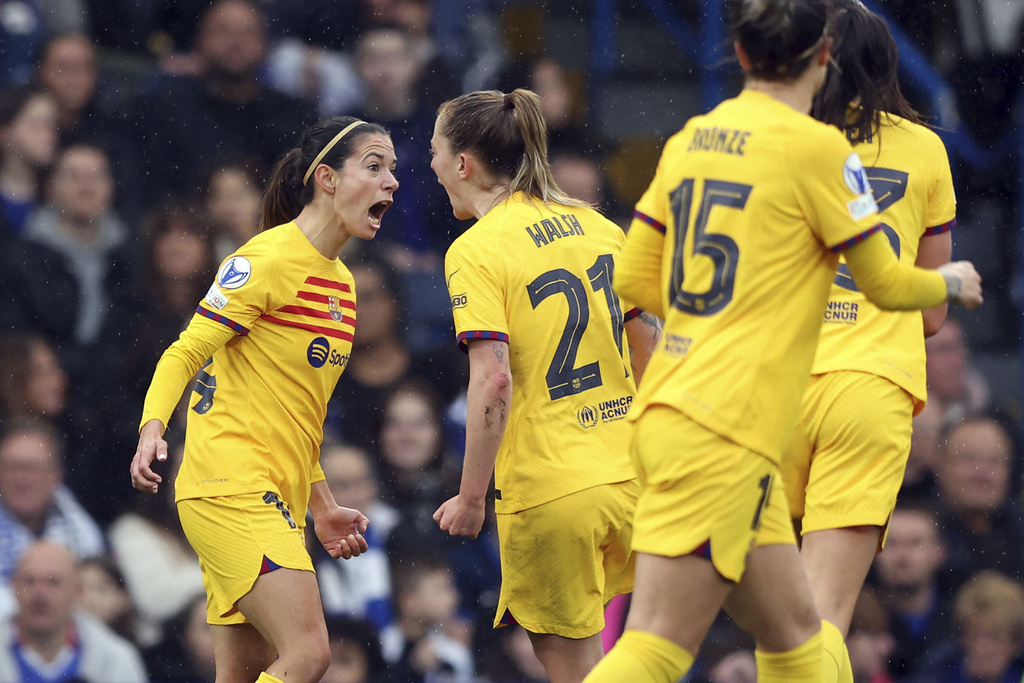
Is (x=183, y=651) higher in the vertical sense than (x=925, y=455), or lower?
lower

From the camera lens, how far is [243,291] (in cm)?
384

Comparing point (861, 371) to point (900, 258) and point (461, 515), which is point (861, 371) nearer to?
point (900, 258)

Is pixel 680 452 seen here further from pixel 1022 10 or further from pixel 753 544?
pixel 1022 10

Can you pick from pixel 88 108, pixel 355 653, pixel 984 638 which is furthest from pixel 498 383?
pixel 88 108

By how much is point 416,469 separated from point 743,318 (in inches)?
153

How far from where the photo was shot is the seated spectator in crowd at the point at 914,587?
6.07 meters

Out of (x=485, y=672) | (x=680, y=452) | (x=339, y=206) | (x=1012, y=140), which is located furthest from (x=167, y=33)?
(x=680, y=452)

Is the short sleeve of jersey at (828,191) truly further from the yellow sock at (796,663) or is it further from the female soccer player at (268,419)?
the female soccer player at (268,419)

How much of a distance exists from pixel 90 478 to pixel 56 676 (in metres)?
0.98

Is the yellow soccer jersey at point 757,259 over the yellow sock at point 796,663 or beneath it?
over

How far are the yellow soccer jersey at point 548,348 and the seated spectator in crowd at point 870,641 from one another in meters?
2.82

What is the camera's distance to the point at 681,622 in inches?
103

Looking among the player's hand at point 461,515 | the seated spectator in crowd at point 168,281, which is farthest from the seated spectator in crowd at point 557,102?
the player's hand at point 461,515

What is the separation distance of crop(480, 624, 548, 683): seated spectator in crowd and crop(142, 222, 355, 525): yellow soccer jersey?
2.41 m
